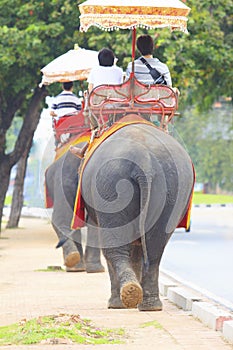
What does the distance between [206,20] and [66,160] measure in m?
10.3

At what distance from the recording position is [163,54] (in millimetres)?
21438

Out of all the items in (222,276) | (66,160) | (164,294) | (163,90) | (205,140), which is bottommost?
(205,140)

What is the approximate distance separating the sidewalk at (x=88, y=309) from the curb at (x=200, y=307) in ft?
0.23

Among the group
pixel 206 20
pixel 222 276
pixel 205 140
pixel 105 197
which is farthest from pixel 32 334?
pixel 205 140

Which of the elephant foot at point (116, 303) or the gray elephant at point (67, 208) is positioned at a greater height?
the elephant foot at point (116, 303)

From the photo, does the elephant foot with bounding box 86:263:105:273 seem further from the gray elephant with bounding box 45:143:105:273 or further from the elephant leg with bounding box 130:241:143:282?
the elephant leg with bounding box 130:241:143:282

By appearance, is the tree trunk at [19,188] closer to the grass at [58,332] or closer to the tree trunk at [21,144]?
the tree trunk at [21,144]

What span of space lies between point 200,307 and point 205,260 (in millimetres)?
8958

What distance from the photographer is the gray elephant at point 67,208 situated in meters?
13.6

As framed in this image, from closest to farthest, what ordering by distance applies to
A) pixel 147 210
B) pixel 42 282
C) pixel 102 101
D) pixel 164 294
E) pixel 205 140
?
pixel 147 210 → pixel 102 101 → pixel 164 294 → pixel 42 282 → pixel 205 140

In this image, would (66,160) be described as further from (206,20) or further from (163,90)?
(206,20)

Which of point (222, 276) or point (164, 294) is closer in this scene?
point (164, 294)

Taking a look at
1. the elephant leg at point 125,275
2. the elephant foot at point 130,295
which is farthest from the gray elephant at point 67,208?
the elephant foot at point 130,295

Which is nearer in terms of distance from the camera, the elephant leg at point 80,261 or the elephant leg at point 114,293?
the elephant leg at point 114,293
